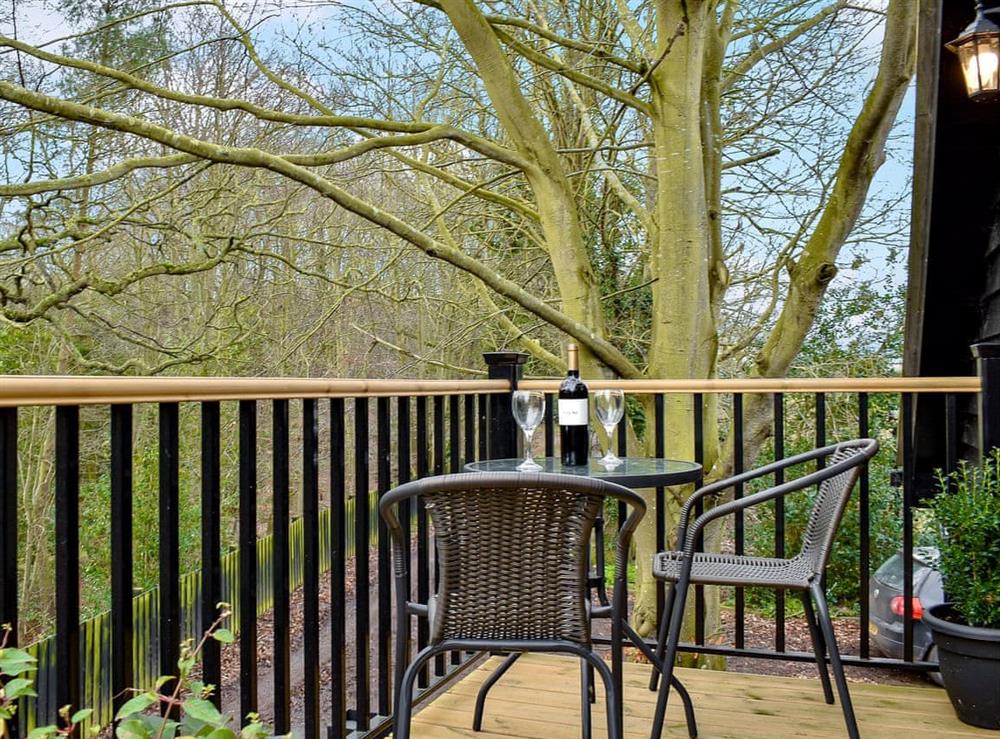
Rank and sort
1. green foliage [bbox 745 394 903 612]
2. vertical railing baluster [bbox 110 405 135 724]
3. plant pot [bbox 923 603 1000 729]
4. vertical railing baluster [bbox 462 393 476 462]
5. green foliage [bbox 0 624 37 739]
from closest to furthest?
green foliage [bbox 0 624 37 739] → vertical railing baluster [bbox 110 405 135 724] → plant pot [bbox 923 603 1000 729] → vertical railing baluster [bbox 462 393 476 462] → green foliage [bbox 745 394 903 612]

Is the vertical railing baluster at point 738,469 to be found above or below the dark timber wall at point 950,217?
below

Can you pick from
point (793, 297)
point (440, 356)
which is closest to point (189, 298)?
point (440, 356)

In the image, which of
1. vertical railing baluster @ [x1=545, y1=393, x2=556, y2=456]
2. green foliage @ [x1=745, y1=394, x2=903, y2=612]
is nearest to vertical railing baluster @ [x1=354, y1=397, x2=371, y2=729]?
vertical railing baluster @ [x1=545, y1=393, x2=556, y2=456]

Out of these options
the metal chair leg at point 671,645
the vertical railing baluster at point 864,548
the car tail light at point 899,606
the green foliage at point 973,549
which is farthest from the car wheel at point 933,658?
the metal chair leg at point 671,645

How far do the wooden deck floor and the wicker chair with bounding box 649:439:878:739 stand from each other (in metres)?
0.19

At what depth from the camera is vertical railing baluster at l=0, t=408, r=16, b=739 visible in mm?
1062

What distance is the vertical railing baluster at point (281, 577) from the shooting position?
66.9 inches

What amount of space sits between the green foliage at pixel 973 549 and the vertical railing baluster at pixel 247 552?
188 cm

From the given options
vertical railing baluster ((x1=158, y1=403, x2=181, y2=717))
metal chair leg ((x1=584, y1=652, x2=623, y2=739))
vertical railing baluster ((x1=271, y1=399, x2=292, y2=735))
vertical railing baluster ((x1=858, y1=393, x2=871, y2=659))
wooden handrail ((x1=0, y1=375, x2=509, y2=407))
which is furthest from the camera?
vertical railing baluster ((x1=858, y1=393, x2=871, y2=659))

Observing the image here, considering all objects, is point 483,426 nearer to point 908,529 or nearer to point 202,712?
point 908,529

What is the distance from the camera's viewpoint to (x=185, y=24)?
559 centimetres

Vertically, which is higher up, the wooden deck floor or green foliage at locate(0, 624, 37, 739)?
green foliage at locate(0, 624, 37, 739)

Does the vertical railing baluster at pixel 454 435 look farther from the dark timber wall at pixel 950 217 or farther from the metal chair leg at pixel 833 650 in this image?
the dark timber wall at pixel 950 217

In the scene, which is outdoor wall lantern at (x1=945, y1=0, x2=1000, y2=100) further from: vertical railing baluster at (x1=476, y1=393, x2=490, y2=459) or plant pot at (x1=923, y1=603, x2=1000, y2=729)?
vertical railing baluster at (x1=476, y1=393, x2=490, y2=459)
